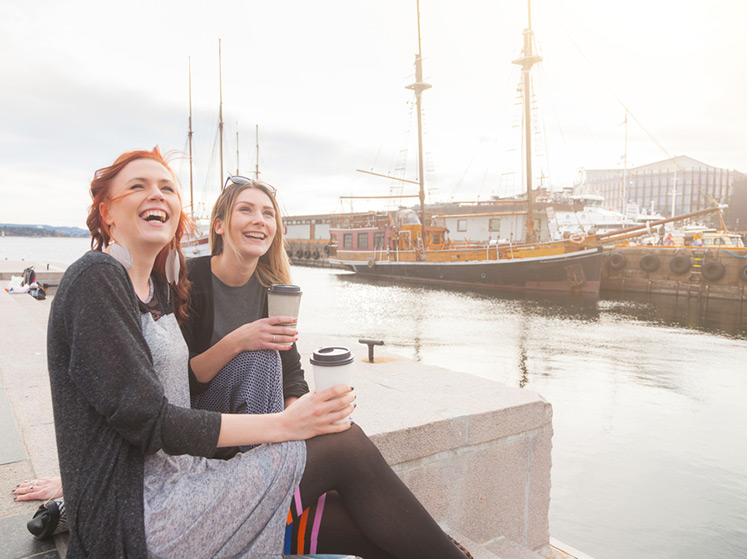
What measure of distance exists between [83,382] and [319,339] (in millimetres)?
3475

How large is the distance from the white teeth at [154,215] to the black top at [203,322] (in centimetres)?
41

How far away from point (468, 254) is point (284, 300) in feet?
81.0

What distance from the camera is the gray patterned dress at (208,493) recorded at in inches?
41.8

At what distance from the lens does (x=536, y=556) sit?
2.32m

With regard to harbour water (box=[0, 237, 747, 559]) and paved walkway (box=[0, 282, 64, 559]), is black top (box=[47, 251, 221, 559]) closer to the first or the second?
paved walkway (box=[0, 282, 64, 559])

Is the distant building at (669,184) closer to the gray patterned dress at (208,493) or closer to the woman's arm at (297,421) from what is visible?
the woman's arm at (297,421)

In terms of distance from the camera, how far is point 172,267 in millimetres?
1430

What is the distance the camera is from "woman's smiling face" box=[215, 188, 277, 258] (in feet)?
5.76

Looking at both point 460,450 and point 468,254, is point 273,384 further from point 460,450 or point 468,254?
point 468,254

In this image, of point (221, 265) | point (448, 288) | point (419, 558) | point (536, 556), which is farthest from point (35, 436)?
point (448, 288)

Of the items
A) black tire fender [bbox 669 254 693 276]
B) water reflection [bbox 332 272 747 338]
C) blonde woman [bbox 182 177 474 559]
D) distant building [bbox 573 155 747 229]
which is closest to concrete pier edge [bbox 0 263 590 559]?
blonde woman [bbox 182 177 474 559]

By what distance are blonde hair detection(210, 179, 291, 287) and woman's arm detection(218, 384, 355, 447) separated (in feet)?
2.13

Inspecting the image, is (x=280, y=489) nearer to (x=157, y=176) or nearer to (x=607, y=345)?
(x=157, y=176)

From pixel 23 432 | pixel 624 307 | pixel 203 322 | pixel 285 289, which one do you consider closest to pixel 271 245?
pixel 203 322
